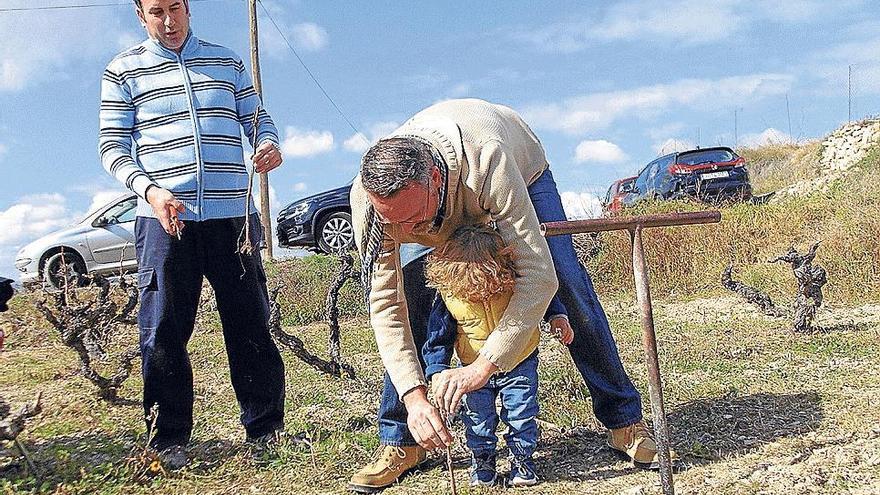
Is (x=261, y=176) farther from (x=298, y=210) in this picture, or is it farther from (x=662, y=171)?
(x=662, y=171)

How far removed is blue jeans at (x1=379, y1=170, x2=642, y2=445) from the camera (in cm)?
300

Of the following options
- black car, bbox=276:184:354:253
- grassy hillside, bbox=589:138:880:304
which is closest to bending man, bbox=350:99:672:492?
grassy hillside, bbox=589:138:880:304

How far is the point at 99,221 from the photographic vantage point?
12.5 meters

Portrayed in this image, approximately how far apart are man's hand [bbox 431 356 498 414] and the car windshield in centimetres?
1360

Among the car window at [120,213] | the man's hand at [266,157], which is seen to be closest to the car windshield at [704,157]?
the car window at [120,213]

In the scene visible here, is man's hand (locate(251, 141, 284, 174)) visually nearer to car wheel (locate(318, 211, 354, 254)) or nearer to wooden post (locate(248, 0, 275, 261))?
car wheel (locate(318, 211, 354, 254))

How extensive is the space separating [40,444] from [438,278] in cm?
246

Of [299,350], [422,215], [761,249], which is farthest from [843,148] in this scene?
[422,215]

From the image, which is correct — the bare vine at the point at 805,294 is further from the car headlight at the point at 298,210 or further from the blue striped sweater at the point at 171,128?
the car headlight at the point at 298,210

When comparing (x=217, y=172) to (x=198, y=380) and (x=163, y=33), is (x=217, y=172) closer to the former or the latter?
(x=163, y=33)

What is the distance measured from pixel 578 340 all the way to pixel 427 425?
0.92 meters

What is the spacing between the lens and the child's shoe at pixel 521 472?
298 centimetres

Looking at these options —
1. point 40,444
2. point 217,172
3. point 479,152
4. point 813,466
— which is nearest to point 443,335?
point 479,152

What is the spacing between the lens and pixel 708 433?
3.46 m
